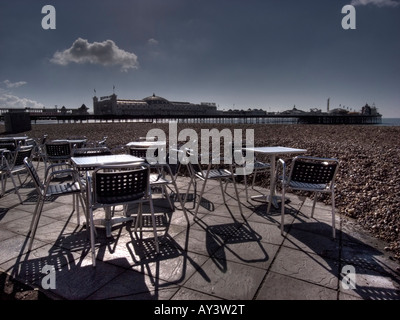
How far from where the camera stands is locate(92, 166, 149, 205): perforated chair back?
2455 mm

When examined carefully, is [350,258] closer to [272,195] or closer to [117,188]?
[272,195]

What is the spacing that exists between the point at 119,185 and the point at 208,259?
1099 millimetres

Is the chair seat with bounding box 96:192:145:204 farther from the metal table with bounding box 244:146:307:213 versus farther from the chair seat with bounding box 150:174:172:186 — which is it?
the metal table with bounding box 244:146:307:213

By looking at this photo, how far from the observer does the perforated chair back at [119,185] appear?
96.7 inches

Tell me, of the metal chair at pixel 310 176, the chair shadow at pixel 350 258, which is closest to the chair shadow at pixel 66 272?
the chair shadow at pixel 350 258

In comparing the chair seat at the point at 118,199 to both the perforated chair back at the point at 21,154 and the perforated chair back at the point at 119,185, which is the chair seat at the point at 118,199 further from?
the perforated chair back at the point at 21,154

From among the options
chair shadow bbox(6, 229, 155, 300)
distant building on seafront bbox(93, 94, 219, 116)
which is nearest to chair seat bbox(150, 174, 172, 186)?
chair shadow bbox(6, 229, 155, 300)

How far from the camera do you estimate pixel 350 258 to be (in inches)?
102

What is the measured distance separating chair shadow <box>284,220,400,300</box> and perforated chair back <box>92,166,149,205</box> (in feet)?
5.68
